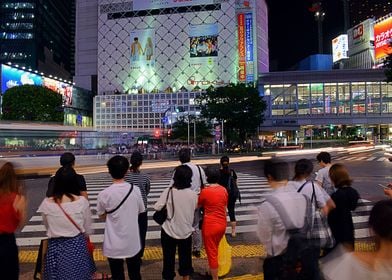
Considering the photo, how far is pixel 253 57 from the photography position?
340 feet

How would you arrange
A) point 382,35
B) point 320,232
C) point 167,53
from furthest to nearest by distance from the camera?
point 167,53
point 382,35
point 320,232

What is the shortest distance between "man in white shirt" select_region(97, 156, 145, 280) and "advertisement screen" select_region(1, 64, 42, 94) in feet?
267

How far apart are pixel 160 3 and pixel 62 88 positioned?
36.1 meters

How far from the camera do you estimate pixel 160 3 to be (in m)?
114

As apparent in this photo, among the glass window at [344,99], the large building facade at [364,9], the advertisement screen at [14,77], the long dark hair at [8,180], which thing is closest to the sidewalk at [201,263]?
the long dark hair at [8,180]

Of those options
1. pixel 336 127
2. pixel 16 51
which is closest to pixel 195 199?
pixel 336 127

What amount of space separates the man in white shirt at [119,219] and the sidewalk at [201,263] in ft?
4.99

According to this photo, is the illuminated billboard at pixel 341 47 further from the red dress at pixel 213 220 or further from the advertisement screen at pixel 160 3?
the red dress at pixel 213 220

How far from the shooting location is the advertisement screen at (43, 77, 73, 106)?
92.8 meters

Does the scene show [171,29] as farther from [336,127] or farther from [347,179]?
[347,179]

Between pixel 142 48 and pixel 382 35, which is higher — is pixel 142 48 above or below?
above

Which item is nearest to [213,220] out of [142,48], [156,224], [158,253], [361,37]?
[158,253]

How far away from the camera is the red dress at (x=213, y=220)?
5406mm

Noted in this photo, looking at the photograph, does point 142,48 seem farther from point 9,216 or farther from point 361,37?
point 9,216
